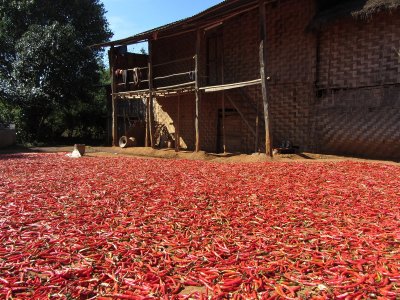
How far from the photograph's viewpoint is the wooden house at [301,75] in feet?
31.3

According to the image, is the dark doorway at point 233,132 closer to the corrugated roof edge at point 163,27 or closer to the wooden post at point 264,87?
the wooden post at point 264,87

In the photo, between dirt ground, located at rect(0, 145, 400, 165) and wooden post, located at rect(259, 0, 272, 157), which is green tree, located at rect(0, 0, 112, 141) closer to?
dirt ground, located at rect(0, 145, 400, 165)

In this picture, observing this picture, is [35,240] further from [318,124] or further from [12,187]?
[318,124]

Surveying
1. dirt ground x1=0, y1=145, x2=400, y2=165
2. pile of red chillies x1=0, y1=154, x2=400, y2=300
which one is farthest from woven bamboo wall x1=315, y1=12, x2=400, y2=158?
pile of red chillies x1=0, y1=154, x2=400, y2=300

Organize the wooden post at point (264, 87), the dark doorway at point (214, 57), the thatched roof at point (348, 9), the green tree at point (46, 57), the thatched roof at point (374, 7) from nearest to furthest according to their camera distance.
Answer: the thatched roof at point (374, 7), the thatched roof at point (348, 9), the wooden post at point (264, 87), the dark doorway at point (214, 57), the green tree at point (46, 57)

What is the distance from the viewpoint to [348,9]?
31.9 feet

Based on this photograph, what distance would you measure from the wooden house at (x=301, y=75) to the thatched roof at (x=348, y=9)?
0.02 meters

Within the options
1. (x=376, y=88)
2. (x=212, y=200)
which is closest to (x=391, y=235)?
(x=212, y=200)

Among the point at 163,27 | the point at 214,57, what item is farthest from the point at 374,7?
the point at 163,27

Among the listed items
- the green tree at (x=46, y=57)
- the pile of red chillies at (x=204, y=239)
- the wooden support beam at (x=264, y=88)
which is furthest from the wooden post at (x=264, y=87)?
the green tree at (x=46, y=57)

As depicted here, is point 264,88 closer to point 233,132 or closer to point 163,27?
point 233,132

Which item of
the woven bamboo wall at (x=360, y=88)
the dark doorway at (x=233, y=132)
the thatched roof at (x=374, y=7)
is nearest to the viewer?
the thatched roof at (x=374, y=7)

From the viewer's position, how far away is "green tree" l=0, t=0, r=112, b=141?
64.5 feet

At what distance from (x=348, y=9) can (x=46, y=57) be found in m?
15.5
